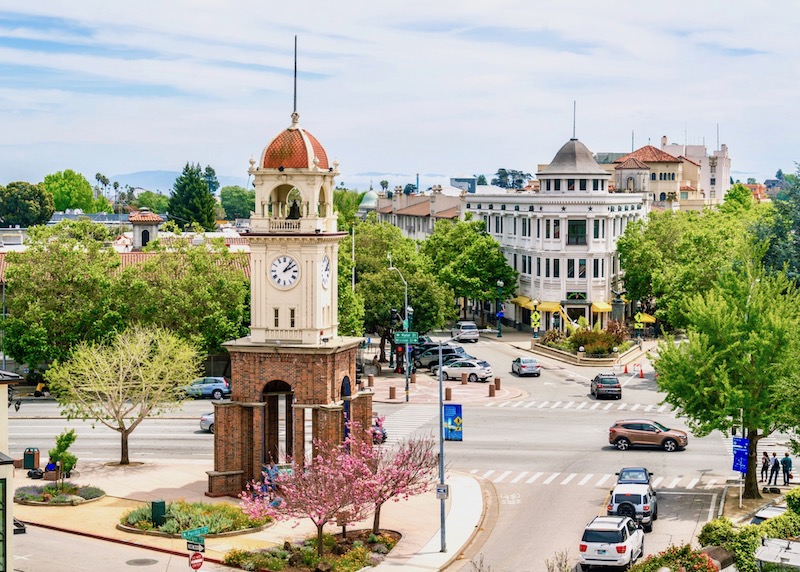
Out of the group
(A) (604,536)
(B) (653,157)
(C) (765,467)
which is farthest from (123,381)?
(B) (653,157)

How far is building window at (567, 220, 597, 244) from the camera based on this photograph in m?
104

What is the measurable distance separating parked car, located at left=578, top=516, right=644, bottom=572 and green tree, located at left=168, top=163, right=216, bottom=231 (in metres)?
132

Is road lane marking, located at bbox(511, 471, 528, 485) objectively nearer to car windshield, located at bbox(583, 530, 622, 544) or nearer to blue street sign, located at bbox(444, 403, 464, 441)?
blue street sign, located at bbox(444, 403, 464, 441)

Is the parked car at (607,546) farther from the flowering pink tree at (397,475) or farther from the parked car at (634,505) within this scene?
the flowering pink tree at (397,475)

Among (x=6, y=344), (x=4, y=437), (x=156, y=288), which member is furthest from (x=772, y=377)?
(x=6, y=344)

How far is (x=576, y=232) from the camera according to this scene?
104m

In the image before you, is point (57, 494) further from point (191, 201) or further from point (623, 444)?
point (191, 201)

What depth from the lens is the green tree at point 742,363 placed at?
46.8 metres

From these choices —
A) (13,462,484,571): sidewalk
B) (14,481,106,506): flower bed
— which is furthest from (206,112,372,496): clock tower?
(14,481,106,506): flower bed

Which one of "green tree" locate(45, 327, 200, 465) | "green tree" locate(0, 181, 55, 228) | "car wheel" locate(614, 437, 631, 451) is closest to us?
"green tree" locate(45, 327, 200, 465)

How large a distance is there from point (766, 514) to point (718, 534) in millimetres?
6055

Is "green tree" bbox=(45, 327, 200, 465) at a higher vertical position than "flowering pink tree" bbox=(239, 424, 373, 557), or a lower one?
higher

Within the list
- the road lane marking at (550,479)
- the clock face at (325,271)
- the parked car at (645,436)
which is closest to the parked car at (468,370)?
the parked car at (645,436)

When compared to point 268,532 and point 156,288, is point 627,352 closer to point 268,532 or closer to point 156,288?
point 156,288
